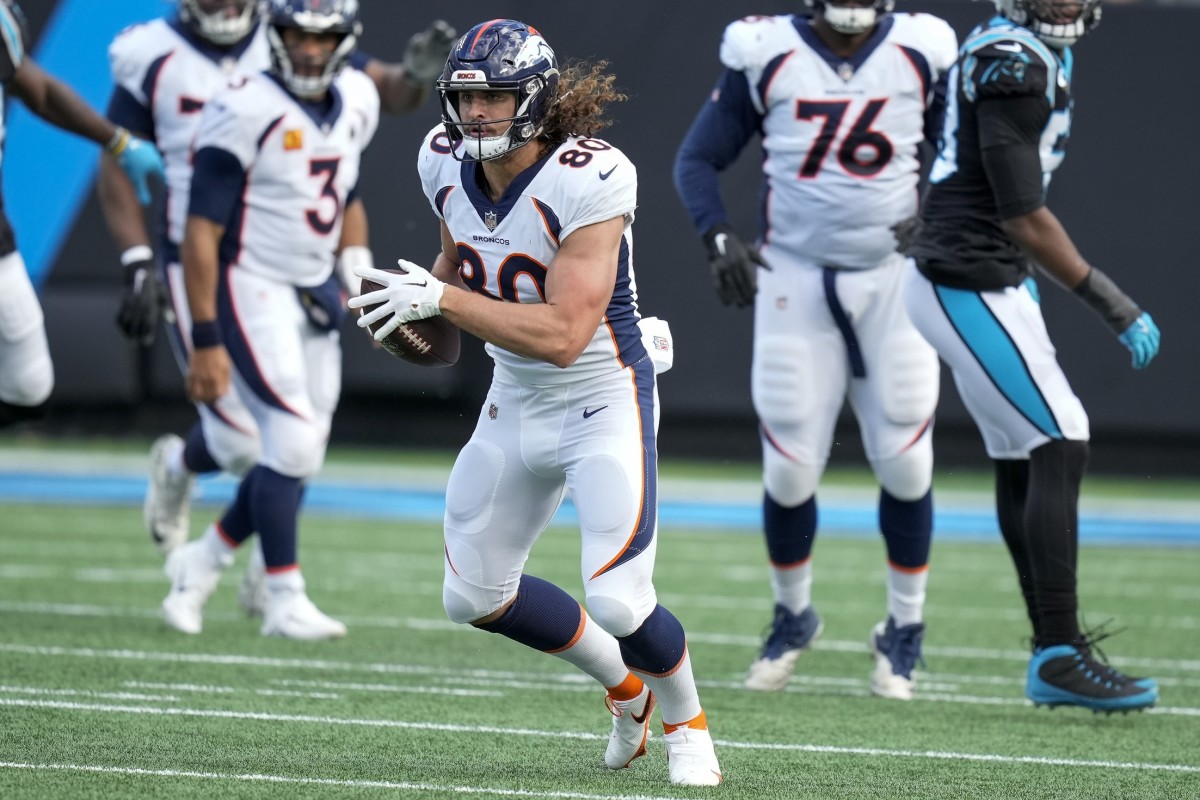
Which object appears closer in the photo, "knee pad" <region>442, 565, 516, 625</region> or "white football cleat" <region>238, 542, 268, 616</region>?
"knee pad" <region>442, 565, 516, 625</region>

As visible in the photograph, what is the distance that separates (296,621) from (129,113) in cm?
216

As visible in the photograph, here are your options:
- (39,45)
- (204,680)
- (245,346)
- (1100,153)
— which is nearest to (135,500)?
(39,45)

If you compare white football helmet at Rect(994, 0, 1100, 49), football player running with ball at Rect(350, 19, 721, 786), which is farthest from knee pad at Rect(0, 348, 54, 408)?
white football helmet at Rect(994, 0, 1100, 49)

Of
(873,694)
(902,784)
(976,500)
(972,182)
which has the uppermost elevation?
(972,182)

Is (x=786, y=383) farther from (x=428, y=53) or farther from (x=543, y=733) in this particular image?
(x=428, y=53)

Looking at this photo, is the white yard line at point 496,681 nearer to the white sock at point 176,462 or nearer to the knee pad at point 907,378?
the knee pad at point 907,378

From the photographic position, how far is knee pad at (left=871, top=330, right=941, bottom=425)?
4.98m

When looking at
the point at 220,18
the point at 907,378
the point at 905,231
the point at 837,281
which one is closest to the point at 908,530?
the point at 907,378

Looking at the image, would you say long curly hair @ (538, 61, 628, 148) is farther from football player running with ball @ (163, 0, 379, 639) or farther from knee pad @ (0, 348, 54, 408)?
knee pad @ (0, 348, 54, 408)

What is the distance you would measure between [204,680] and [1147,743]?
2.38 meters

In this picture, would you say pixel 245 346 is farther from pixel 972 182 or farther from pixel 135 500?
pixel 135 500

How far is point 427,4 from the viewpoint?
1144cm

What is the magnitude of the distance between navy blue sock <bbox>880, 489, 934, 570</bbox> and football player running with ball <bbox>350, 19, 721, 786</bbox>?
4.98ft

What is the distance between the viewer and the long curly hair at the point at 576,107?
11.9 feet
